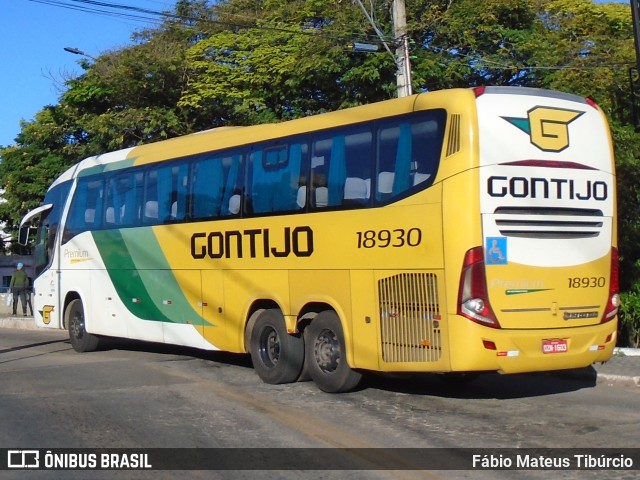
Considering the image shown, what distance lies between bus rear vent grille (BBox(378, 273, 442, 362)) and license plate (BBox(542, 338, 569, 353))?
1.14m

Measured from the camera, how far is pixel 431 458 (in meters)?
7.61

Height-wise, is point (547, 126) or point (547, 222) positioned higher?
point (547, 126)

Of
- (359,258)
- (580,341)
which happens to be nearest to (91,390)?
(359,258)

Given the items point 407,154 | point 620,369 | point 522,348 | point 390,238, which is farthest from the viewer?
point 620,369

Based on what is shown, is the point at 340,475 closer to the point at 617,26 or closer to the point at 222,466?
the point at 222,466

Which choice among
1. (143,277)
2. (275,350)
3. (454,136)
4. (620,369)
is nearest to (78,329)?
(143,277)

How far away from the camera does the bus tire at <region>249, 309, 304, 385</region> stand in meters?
11.6

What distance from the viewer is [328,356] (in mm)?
11102

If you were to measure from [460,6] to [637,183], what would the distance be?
10077 mm

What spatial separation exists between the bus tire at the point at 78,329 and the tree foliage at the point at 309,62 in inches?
262

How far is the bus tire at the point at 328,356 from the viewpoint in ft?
35.3

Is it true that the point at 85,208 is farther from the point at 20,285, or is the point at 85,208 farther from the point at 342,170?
the point at 20,285

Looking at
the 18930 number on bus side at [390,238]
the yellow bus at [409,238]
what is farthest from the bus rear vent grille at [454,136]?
the 18930 number on bus side at [390,238]

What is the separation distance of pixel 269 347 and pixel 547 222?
14.5ft
